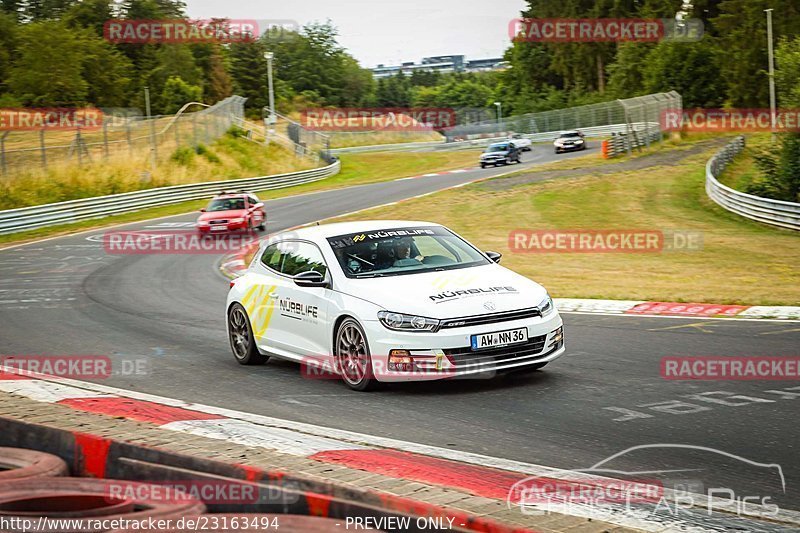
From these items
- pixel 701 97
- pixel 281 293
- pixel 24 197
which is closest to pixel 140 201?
pixel 24 197

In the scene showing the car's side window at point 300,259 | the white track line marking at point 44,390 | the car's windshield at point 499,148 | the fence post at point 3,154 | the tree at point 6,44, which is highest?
the tree at point 6,44

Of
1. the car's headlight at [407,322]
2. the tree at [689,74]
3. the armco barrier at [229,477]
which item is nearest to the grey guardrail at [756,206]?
the car's headlight at [407,322]

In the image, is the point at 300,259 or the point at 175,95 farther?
the point at 175,95

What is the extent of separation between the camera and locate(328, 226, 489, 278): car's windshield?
10156mm

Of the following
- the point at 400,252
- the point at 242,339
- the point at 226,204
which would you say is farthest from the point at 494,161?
the point at 400,252

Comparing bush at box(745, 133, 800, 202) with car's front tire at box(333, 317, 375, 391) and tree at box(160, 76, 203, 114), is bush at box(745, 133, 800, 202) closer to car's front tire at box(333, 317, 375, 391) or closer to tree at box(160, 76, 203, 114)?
car's front tire at box(333, 317, 375, 391)

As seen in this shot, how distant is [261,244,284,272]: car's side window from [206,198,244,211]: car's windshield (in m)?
20.8

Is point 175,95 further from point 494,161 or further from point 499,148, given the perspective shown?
point 494,161

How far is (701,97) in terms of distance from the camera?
85.7 m

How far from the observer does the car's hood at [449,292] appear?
921 cm

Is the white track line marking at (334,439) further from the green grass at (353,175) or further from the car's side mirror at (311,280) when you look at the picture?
the green grass at (353,175)

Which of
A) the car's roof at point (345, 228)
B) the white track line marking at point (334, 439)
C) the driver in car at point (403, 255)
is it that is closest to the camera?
the white track line marking at point (334, 439)

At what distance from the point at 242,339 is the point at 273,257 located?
103 centimetres

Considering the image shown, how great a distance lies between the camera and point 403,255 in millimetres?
10367
